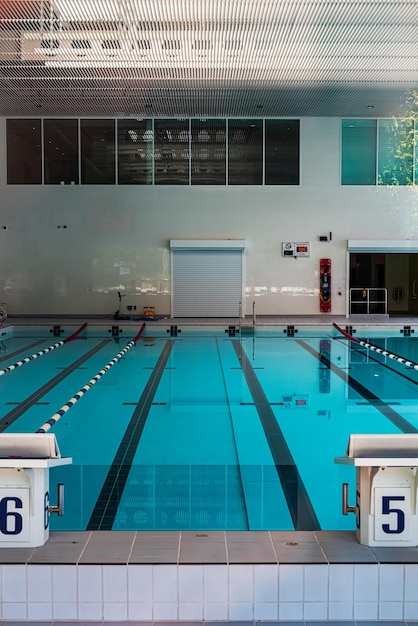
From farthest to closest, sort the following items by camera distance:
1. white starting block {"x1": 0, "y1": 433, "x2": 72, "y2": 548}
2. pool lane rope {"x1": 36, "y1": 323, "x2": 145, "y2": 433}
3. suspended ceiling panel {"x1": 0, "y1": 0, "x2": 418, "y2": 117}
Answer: suspended ceiling panel {"x1": 0, "y1": 0, "x2": 418, "y2": 117}, pool lane rope {"x1": 36, "y1": 323, "x2": 145, "y2": 433}, white starting block {"x1": 0, "y1": 433, "x2": 72, "y2": 548}

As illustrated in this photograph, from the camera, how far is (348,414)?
24.0 feet

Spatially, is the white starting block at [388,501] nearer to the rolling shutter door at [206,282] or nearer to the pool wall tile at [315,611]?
the pool wall tile at [315,611]

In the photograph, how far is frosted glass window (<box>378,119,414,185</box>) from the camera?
16109 mm

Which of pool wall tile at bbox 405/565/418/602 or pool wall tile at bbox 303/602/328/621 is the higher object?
pool wall tile at bbox 405/565/418/602

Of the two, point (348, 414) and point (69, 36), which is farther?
point (69, 36)

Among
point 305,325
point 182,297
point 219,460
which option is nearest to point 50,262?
point 182,297

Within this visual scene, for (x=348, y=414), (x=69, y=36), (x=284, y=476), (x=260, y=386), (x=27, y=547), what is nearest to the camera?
(x=27, y=547)

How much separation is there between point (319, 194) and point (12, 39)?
881cm

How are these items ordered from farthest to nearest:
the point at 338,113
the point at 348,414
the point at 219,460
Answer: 1. the point at 338,113
2. the point at 348,414
3. the point at 219,460

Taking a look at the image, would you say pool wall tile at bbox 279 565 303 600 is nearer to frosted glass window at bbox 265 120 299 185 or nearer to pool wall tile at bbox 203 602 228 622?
pool wall tile at bbox 203 602 228 622

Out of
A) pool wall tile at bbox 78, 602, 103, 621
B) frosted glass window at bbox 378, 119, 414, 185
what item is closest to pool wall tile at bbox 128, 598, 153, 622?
pool wall tile at bbox 78, 602, 103, 621

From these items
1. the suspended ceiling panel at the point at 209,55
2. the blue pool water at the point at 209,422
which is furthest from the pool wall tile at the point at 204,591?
the suspended ceiling panel at the point at 209,55

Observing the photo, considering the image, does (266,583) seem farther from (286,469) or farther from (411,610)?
(286,469)

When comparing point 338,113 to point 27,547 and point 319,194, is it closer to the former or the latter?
point 319,194
